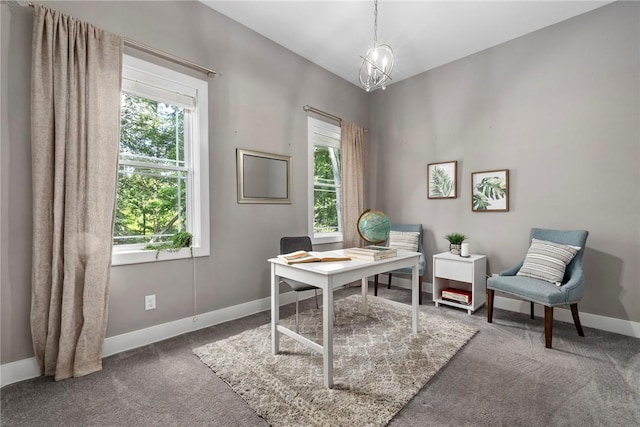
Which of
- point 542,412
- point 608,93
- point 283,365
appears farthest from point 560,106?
point 283,365

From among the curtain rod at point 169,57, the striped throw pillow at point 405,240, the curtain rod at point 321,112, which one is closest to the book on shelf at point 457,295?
the striped throw pillow at point 405,240

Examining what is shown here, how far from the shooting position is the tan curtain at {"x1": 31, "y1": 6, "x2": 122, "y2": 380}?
1862 mm

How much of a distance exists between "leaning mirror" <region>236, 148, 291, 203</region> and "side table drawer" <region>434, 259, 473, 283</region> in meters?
1.94

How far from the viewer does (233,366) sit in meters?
2.01

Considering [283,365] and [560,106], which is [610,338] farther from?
[283,365]

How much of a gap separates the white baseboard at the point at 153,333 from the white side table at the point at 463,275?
5.96ft

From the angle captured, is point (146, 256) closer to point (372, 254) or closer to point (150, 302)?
point (150, 302)

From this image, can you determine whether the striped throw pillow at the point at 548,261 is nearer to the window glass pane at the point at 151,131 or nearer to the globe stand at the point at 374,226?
the globe stand at the point at 374,226

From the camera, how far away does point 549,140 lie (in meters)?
3.01

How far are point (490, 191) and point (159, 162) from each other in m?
3.57

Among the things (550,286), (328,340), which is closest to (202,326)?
(328,340)

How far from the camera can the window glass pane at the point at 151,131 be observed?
238 centimetres

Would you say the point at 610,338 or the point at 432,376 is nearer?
the point at 432,376

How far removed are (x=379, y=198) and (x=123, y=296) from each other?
3.49 m
